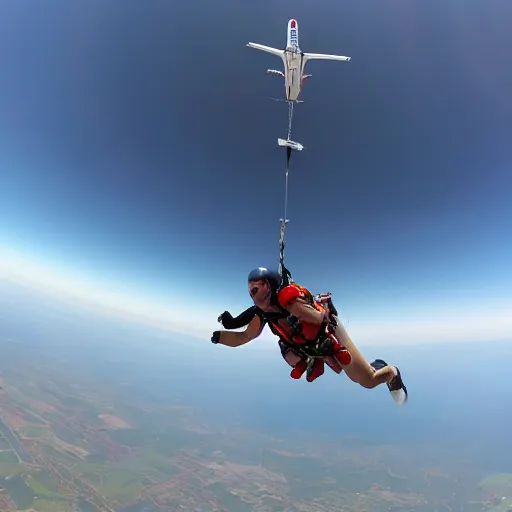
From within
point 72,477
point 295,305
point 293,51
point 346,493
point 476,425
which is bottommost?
point 72,477

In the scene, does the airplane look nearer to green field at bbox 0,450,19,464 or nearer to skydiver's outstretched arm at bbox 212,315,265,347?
skydiver's outstretched arm at bbox 212,315,265,347

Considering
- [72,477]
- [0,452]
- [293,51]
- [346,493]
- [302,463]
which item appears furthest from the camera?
[302,463]

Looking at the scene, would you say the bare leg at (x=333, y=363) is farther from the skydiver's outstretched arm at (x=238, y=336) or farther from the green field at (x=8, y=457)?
the green field at (x=8, y=457)

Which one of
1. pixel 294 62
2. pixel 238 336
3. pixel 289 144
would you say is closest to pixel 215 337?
pixel 238 336

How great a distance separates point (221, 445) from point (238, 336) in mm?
103103

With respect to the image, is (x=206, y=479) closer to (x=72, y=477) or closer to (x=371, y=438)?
(x=72, y=477)

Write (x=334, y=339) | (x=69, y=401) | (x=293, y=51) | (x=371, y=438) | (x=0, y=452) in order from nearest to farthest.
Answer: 1. (x=334, y=339)
2. (x=293, y=51)
3. (x=0, y=452)
4. (x=69, y=401)
5. (x=371, y=438)

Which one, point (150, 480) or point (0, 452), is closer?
point (0, 452)

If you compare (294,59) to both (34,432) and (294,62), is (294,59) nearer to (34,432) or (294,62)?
(294,62)

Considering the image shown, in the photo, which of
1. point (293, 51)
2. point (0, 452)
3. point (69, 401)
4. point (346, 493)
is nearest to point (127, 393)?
point (69, 401)

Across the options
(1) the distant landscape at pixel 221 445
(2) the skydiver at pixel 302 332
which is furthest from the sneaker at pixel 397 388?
(1) the distant landscape at pixel 221 445

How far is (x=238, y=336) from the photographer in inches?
129

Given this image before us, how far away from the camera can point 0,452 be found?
48688 mm

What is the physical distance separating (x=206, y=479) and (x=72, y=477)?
92.0ft
